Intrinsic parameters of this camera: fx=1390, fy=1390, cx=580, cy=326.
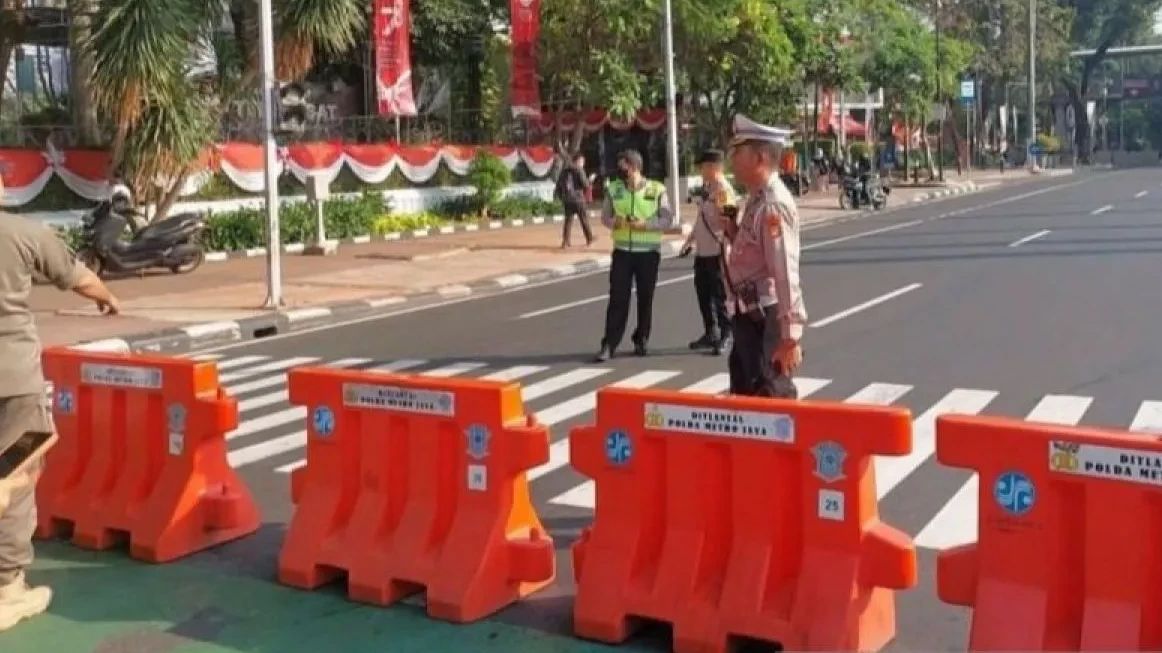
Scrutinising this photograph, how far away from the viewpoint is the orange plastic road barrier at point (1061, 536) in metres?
4.39

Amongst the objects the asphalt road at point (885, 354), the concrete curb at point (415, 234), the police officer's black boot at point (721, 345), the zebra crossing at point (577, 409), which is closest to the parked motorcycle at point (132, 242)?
the concrete curb at point (415, 234)

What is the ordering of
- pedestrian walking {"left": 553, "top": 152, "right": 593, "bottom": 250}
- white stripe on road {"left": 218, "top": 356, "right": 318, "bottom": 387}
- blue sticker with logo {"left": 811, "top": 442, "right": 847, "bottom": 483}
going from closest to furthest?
blue sticker with logo {"left": 811, "top": 442, "right": 847, "bottom": 483} < white stripe on road {"left": 218, "top": 356, "right": 318, "bottom": 387} < pedestrian walking {"left": 553, "top": 152, "right": 593, "bottom": 250}

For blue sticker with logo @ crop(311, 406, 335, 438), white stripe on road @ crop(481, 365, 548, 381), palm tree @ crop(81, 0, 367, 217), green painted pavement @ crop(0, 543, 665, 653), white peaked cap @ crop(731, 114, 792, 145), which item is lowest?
green painted pavement @ crop(0, 543, 665, 653)

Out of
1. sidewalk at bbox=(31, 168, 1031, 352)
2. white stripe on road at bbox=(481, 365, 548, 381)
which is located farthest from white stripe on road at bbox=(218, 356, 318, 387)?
white stripe on road at bbox=(481, 365, 548, 381)

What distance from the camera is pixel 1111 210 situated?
31891 mm

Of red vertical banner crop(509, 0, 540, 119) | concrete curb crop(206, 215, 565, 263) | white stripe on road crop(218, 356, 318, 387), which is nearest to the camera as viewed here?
white stripe on road crop(218, 356, 318, 387)

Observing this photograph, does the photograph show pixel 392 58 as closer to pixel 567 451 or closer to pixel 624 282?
pixel 624 282

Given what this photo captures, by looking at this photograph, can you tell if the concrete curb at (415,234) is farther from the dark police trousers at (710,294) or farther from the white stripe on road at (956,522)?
the white stripe on road at (956,522)

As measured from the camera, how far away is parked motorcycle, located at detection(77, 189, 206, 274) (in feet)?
64.9

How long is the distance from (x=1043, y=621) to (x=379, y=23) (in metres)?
22.7

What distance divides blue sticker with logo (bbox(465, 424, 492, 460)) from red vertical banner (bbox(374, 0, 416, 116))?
21.0 metres

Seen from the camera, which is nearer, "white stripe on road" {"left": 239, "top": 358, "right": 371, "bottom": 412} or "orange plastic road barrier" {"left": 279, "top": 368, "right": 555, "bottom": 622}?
"orange plastic road barrier" {"left": 279, "top": 368, "right": 555, "bottom": 622}

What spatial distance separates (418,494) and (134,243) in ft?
50.2

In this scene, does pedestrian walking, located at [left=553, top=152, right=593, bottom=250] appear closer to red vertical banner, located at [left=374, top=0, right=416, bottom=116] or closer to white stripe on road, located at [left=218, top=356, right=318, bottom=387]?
red vertical banner, located at [left=374, top=0, right=416, bottom=116]
